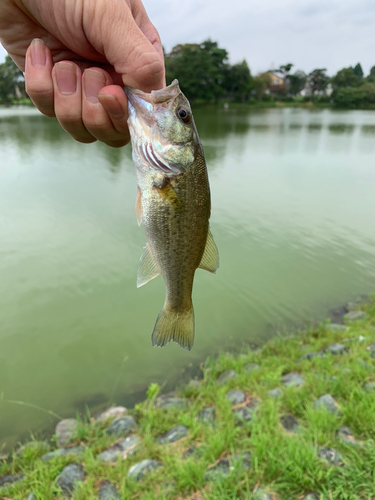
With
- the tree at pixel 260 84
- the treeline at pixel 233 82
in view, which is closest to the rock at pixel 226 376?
the treeline at pixel 233 82

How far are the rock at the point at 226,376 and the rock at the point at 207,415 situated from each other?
0.62 m

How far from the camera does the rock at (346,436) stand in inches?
107

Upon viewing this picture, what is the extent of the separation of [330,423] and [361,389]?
0.59 m

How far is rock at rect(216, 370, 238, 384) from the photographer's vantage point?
4.26 m

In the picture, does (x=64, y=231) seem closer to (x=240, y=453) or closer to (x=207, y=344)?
(x=207, y=344)

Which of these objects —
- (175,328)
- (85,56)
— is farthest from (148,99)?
(175,328)

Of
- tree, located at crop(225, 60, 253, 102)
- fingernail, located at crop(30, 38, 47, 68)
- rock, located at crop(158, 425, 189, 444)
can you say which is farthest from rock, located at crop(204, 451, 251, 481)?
tree, located at crop(225, 60, 253, 102)

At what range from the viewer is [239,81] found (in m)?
63.4

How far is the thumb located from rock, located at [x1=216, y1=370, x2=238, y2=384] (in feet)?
12.1

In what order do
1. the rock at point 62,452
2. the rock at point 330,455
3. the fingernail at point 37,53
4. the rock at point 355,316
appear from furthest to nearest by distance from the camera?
the rock at point 355,316, the rock at point 62,452, the rock at point 330,455, the fingernail at point 37,53

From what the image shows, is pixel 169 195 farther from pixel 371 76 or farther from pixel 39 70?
pixel 371 76

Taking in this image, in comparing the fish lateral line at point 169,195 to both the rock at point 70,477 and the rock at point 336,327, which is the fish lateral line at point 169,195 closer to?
the rock at point 70,477

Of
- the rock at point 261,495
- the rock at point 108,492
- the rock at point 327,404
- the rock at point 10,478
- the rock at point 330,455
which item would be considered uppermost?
the rock at point 330,455

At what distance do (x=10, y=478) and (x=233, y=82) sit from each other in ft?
233
